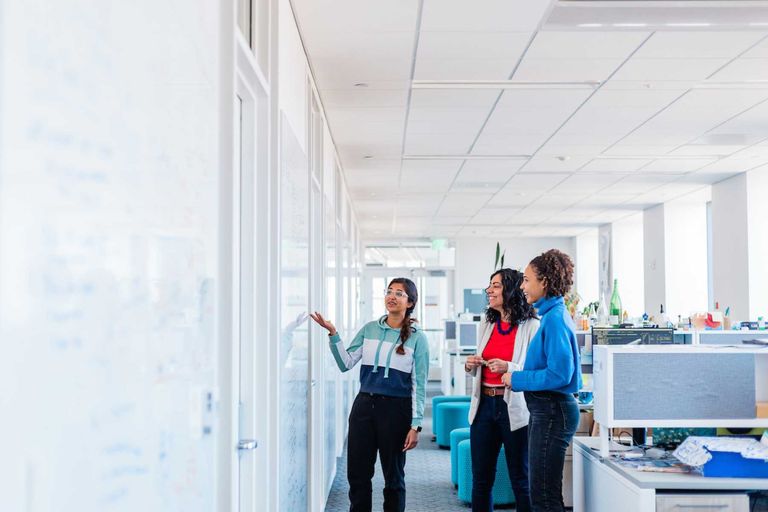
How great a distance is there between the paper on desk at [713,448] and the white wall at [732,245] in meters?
6.15

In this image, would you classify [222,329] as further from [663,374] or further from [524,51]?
[524,51]

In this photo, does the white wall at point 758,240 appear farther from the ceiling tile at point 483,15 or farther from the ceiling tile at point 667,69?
the ceiling tile at point 483,15

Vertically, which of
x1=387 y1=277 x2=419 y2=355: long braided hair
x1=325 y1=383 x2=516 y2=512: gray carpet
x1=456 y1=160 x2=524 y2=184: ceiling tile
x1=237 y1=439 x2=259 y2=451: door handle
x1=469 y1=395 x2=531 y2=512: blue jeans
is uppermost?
x1=456 y1=160 x2=524 y2=184: ceiling tile

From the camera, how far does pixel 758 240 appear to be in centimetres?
856

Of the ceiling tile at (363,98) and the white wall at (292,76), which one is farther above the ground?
the ceiling tile at (363,98)

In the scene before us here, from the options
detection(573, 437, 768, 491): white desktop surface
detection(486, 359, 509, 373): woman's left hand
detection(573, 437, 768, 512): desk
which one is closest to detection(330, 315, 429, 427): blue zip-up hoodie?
detection(486, 359, 509, 373): woman's left hand

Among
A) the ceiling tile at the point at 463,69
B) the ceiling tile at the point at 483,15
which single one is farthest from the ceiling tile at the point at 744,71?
the ceiling tile at the point at 483,15

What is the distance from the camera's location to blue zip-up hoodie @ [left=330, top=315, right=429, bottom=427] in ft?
12.9

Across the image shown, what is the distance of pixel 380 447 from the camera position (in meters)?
3.95

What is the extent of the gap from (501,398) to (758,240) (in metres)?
5.96

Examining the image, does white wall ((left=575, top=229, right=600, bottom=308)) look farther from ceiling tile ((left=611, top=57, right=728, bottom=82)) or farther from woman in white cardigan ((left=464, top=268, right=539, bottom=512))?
woman in white cardigan ((left=464, top=268, right=539, bottom=512))

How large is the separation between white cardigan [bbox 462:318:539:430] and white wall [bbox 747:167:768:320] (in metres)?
5.52

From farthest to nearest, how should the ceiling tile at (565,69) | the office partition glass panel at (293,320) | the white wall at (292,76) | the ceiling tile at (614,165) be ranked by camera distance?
1. the ceiling tile at (614,165)
2. the ceiling tile at (565,69)
3. the white wall at (292,76)
4. the office partition glass panel at (293,320)

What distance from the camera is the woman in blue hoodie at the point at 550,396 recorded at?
3.28 m
